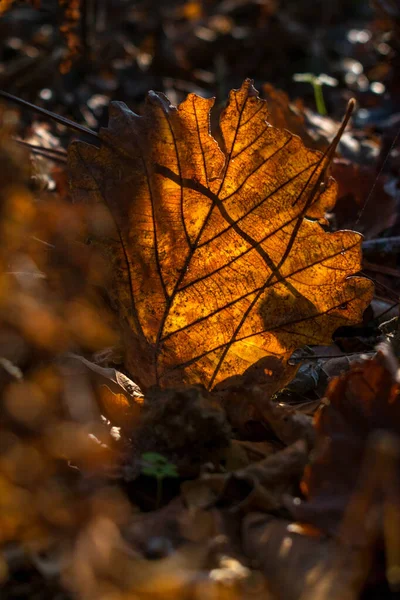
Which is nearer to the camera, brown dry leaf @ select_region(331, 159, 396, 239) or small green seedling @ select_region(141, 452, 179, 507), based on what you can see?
small green seedling @ select_region(141, 452, 179, 507)

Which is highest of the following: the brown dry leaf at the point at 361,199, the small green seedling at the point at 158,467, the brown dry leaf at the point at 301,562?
the brown dry leaf at the point at 301,562

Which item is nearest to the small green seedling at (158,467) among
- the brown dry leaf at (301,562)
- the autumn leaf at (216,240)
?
the brown dry leaf at (301,562)

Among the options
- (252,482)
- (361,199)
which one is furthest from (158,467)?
(361,199)

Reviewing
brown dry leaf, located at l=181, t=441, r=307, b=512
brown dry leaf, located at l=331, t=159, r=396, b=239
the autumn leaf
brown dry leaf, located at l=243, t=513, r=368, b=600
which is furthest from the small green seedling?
brown dry leaf, located at l=331, t=159, r=396, b=239

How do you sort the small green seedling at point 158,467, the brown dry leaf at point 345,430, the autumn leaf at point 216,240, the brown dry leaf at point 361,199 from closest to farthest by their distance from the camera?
1. the brown dry leaf at point 345,430
2. the small green seedling at point 158,467
3. the autumn leaf at point 216,240
4. the brown dry leaf at point 361,199

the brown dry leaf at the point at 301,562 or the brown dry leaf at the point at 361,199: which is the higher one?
the brown dry leaf at the point at 301,562

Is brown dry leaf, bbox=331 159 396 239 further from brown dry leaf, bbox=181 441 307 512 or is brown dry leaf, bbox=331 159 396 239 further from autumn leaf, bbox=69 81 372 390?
brown dry leaf, bbox=181 441 307 512

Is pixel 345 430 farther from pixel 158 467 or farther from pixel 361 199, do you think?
pixel 361 199

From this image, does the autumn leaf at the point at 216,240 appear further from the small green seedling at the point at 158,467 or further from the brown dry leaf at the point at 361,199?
the brown dry leaf at the point at 361,199
